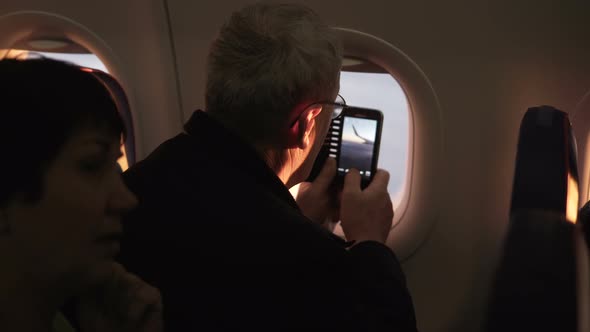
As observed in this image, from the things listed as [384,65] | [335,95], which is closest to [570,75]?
[384,65]

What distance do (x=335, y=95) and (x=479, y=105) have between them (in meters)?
0.59

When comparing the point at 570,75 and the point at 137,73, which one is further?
the point at 137,73

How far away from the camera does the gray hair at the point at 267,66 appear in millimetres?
1021

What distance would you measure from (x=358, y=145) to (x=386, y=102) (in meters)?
0.22

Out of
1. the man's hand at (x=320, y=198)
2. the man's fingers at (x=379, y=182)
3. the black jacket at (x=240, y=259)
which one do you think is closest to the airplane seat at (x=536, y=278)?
the black jacket at (x=240, y=259)

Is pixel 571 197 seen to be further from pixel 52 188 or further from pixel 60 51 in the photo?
pixel 60 51

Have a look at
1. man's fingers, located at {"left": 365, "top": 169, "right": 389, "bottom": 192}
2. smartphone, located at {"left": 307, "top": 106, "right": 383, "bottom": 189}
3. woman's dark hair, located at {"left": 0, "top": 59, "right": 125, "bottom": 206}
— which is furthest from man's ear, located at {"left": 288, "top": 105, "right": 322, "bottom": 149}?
woman's dark hair, located at {"left": 0, "top": 59, "right": 125, "bottom": 206}

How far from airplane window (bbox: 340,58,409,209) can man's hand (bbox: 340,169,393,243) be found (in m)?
0.40

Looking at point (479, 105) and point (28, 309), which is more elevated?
point (479, 105)

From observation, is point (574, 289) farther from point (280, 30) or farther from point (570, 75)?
point (570, 75)

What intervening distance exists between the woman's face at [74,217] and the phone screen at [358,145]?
92cm

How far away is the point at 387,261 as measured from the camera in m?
1.03

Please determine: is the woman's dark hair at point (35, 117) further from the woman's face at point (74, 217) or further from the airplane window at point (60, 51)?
the airplane window at point (60, 51)

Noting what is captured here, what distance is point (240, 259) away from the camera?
2.98ft
